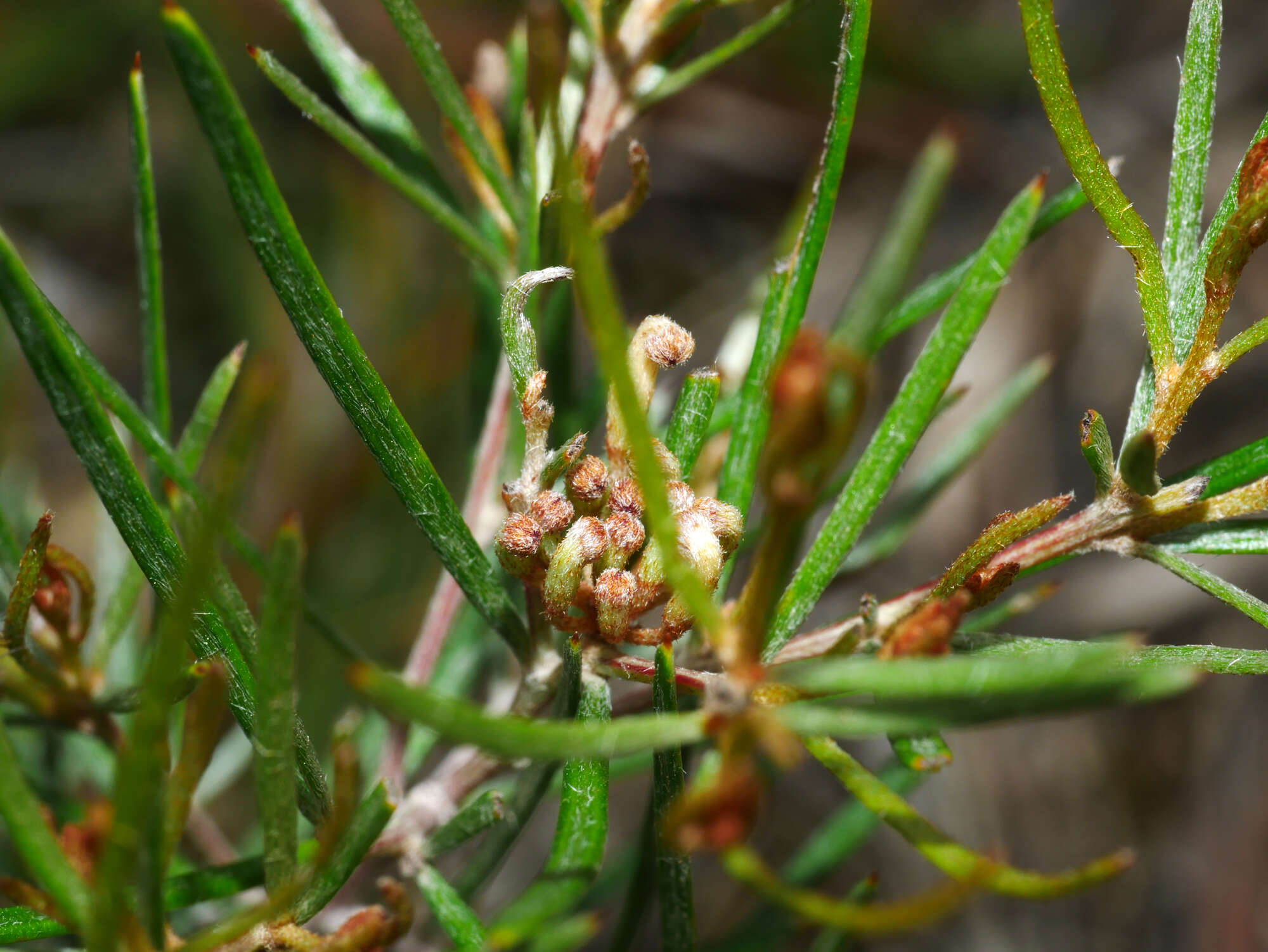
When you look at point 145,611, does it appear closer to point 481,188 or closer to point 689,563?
point 481,188

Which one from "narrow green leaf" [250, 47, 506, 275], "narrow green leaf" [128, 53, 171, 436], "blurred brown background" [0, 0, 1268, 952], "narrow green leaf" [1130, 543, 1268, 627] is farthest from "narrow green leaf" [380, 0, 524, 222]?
"blurred brown background" [0, 0, 1268, 952]

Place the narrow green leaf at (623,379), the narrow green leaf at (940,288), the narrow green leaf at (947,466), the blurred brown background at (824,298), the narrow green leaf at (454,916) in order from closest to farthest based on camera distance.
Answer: the narrow green leaf at (623,379) → the narrow green leaf at (454,916) → the narrow green leaf at (940,288) → the narrow green leaf at (947,466) → the blurred brown background at (824,298)

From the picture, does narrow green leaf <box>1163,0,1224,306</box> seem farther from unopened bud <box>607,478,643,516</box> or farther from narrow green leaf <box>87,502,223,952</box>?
narrow green leaf <box>87,502,223,952</box>

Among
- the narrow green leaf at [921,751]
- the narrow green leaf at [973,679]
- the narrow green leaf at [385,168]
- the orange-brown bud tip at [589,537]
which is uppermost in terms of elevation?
the narrow green leaf at [385,168]

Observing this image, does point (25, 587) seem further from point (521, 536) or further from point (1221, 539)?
point (1221, 539)

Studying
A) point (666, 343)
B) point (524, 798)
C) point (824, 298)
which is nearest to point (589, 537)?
point (666, 343)

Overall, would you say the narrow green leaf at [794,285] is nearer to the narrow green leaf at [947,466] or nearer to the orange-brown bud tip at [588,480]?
the orange-brown bud tip at [588,480]

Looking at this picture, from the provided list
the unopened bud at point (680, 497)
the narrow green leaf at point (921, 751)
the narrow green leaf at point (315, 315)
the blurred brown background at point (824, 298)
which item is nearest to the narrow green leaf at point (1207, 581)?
the narrow green leaf at point (921, 751)
